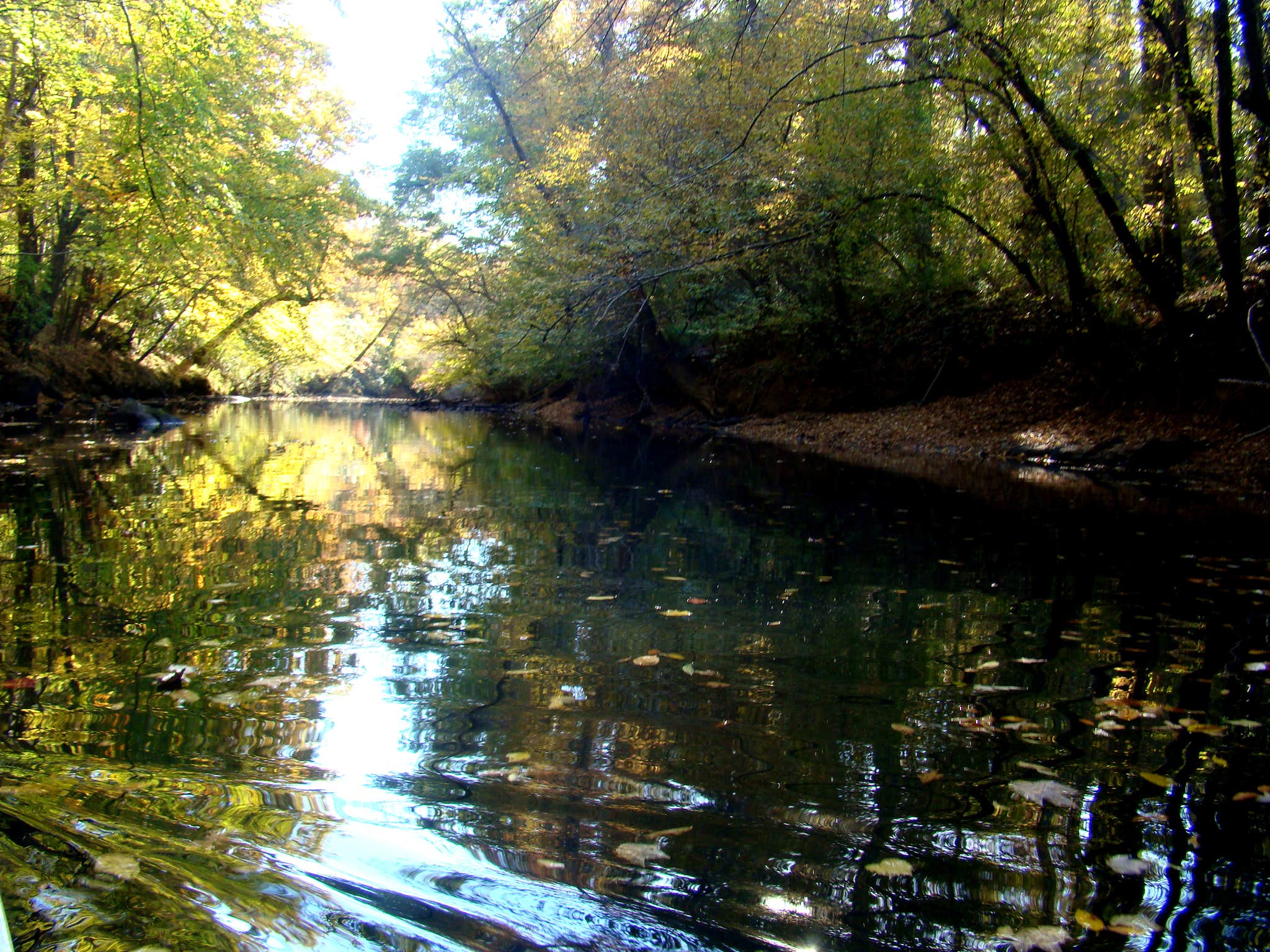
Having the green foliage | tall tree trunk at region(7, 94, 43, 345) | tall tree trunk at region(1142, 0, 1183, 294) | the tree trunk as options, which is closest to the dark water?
the green foliage

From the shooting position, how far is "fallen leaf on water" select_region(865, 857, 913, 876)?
2.38m

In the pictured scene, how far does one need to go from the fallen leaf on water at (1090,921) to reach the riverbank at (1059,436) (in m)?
8.98

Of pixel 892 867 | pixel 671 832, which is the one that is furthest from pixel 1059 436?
pixel 671 832

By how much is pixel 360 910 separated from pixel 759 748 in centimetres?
162

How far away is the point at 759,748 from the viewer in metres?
3.20

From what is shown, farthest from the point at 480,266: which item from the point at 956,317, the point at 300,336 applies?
the point at 956,317

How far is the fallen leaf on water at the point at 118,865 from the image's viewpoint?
192 centimetres

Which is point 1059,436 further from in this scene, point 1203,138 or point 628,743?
point 628,743

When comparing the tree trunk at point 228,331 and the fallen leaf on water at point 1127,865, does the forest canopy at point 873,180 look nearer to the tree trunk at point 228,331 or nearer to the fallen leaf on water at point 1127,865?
the fallen leaf on water at point 1127,865

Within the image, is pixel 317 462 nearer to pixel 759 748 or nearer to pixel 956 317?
pixel 759 748

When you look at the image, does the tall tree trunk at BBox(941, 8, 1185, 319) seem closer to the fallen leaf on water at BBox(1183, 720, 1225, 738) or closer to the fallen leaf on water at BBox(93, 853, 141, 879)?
the fallen leaf on water at BBox(1183, 720, 1225, 738)

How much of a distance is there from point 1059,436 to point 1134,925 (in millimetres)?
14522

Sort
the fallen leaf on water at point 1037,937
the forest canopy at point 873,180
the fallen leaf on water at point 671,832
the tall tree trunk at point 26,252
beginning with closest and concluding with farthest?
1. the fallen leaf on water at point 1037,937
2. the fallen leaf on water at point 671,832
3. the forest canopy at point 873,180
4. the tall tree trunk at point 26,252

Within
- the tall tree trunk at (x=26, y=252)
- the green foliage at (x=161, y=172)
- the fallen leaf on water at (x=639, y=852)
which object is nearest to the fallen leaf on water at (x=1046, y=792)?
the fallen leaf on water at (x=639, y=852)
